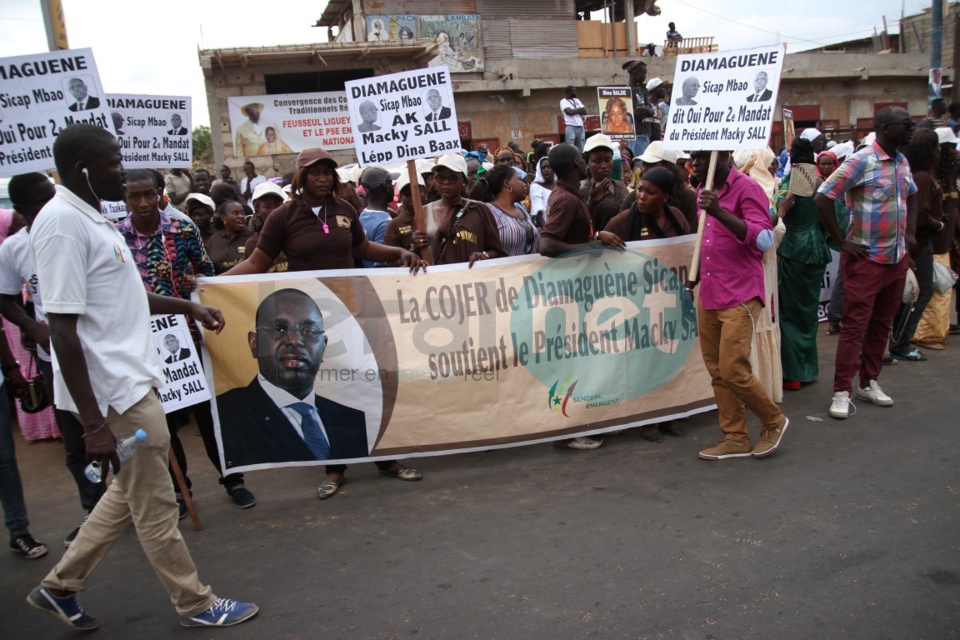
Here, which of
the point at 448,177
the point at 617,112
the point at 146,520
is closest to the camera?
the point at 146,520

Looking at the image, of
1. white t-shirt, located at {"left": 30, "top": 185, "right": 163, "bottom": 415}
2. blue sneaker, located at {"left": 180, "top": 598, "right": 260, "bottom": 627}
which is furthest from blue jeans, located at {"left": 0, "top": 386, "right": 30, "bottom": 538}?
blue sneaker, located at {"left": 180, "top": 598, "right": 260, "bottom": 627}

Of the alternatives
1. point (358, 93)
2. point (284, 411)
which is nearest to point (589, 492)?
point (284, 411)

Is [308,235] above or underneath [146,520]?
above

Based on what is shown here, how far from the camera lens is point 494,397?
529 centimetres

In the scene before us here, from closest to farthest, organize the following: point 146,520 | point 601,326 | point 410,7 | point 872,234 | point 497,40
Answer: point 146,520, point 601,326, point 872,234, point 410,7, point 497,40

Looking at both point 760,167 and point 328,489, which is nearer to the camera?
point 328,489

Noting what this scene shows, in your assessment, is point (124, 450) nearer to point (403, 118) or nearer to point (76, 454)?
point (76, 454)

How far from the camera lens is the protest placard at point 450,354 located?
4949mm

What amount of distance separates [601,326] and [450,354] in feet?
3.71

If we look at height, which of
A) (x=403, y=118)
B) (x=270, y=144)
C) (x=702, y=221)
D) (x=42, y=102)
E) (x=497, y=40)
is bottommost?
(x=702, y=221)

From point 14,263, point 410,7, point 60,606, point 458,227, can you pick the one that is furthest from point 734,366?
point 410,7

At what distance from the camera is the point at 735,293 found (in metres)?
4.89

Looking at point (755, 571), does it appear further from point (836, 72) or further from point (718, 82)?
point (836, 72)

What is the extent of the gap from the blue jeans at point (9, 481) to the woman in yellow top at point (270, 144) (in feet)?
48.9
